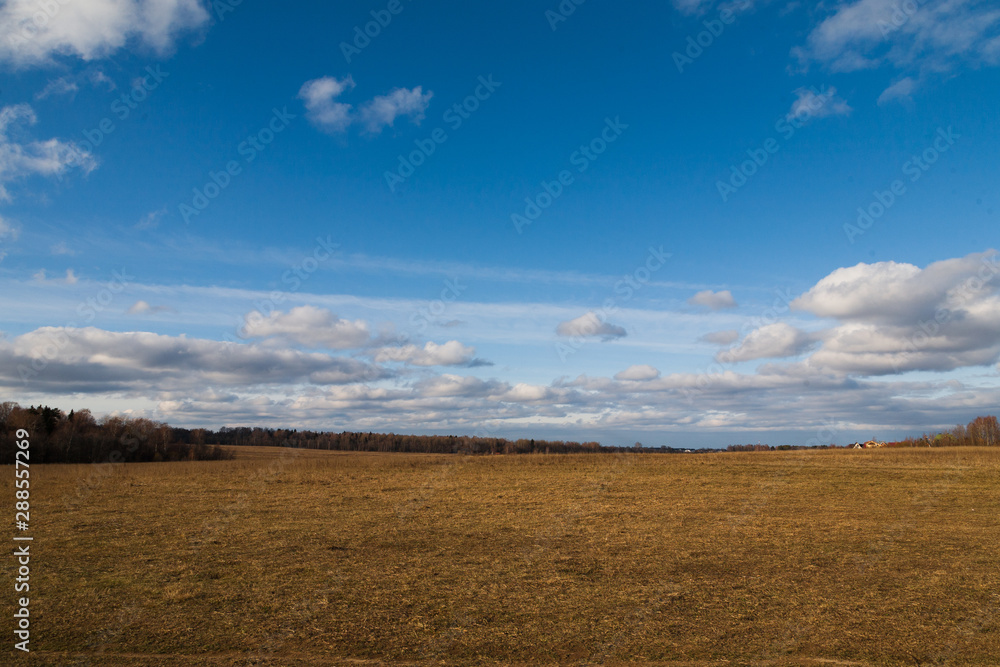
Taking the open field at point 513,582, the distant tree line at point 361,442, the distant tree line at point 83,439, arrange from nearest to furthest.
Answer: the open field at point 513,582 → the distant tree line at point 83,439 → the distant tree line at point 361,442

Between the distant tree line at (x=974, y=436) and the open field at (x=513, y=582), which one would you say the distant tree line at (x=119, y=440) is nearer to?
the distant tree line at (x=974, y=436)

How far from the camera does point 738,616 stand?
311 inches

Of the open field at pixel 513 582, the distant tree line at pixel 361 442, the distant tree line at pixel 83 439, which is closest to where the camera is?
the open field at pixel 513 582

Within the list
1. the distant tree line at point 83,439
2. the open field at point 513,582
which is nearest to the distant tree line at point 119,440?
the distant tree line at point 83,439

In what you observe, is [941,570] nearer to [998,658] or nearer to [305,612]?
[998,658]

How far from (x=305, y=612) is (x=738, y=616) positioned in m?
6.10

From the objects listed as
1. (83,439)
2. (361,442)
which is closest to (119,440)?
(83,439)

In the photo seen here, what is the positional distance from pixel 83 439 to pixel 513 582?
78036mm

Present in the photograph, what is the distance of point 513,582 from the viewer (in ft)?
31.8

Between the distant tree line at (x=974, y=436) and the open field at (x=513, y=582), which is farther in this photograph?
the distant tree line at (x=974, y=436)

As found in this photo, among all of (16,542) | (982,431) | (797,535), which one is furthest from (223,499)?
(982,431)

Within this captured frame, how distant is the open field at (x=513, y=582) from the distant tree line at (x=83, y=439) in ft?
184

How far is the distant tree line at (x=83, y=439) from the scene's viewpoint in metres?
64.6

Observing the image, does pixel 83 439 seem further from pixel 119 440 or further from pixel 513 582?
pixel 513 582
